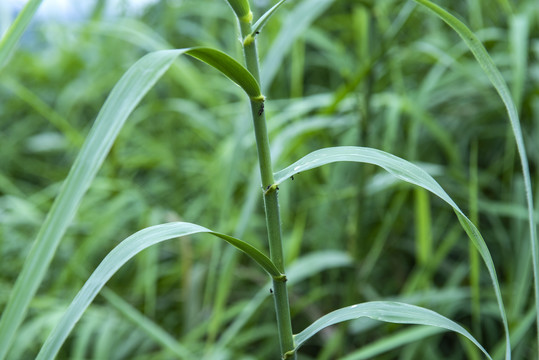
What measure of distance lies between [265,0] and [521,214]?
543 mm

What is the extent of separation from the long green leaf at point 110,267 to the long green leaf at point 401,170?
1.9 inches

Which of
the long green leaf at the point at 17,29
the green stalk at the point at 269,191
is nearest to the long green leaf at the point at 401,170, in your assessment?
the green stalk at the point at 269,191

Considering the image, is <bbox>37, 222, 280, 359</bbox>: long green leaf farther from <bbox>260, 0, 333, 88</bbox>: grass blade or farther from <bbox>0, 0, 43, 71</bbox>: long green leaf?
<bbox>260, 0, 333, 88</bbox>: grass blade

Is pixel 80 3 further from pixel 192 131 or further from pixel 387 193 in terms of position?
pixel 387 193

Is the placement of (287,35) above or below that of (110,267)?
above

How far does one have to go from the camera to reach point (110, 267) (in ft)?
0.77

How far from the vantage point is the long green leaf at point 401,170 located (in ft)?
0.84

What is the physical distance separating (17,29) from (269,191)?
12 cm

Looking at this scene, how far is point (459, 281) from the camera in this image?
0.72 meters

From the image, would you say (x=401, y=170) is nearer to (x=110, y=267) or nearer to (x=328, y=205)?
(x=110, y=267)

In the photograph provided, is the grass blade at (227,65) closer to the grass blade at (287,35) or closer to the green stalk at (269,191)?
Result: the green stalk at (269,191)

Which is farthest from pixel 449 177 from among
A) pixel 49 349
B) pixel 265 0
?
pixel 49 349

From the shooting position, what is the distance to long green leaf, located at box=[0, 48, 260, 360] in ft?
0.66

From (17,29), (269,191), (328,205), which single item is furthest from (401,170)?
(328,205)
